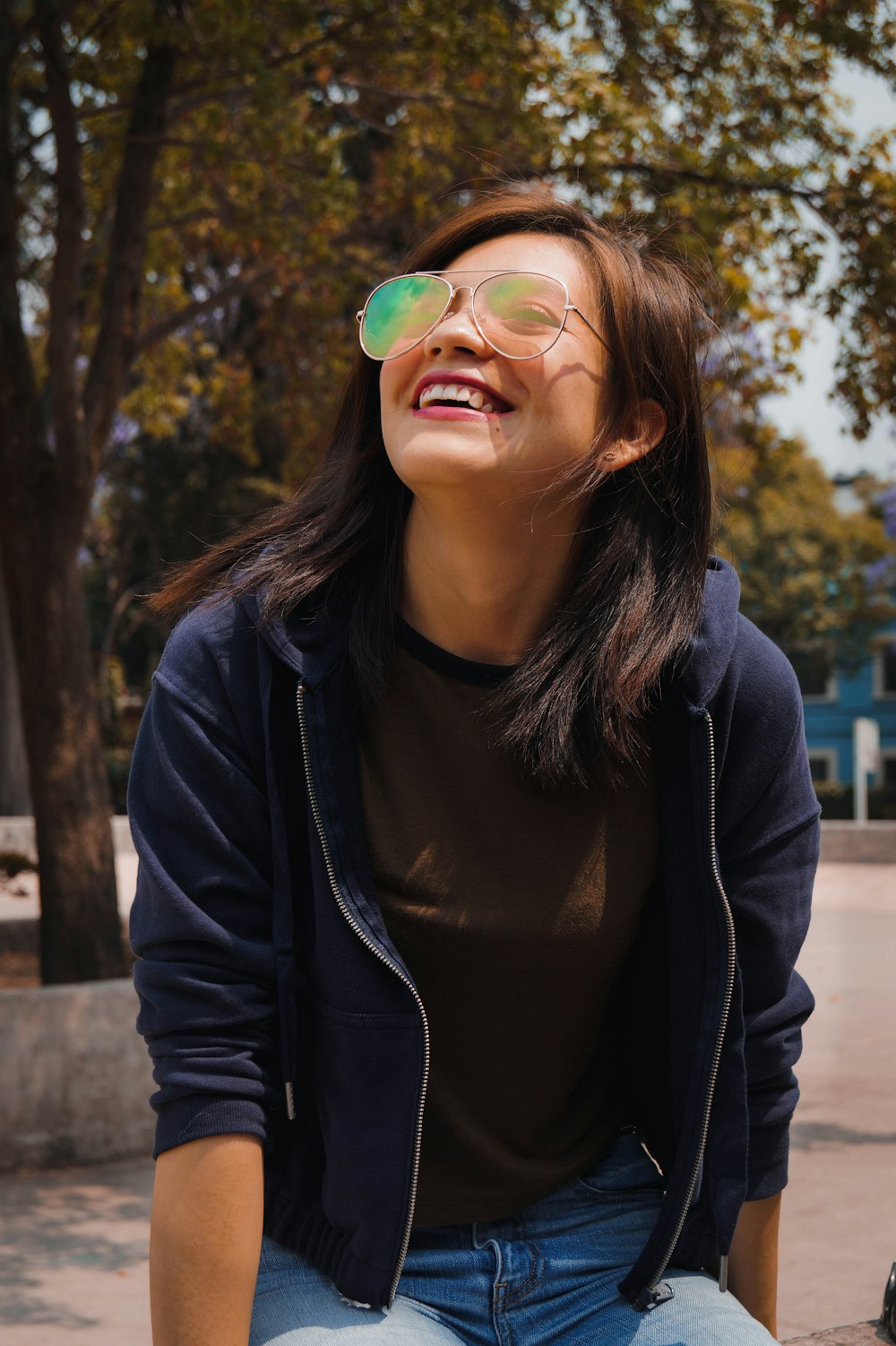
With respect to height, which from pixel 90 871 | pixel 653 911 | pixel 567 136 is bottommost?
pixel 90 871

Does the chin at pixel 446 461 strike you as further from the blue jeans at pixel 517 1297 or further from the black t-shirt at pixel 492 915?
the blue jeans at pixel 517 1297

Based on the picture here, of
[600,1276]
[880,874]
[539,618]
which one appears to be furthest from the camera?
[880,874]

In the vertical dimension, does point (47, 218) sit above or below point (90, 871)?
above

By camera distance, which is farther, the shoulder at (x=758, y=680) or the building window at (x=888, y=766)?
the building window at (x=888, y=766)

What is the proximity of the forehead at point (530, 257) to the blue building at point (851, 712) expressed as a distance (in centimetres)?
3982

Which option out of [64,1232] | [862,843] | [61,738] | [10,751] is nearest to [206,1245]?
[64,1232]

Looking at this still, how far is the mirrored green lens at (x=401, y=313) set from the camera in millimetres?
1862

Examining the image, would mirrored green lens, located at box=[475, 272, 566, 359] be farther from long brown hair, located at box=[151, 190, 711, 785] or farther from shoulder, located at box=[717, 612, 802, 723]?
shoulder, located at box=[717, 612, 802, 723]

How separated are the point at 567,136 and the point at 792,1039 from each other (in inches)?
210

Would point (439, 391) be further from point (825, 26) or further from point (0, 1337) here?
point (825, 26)

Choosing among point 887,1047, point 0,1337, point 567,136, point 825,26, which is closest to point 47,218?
point 567,136

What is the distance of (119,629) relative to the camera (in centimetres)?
2481

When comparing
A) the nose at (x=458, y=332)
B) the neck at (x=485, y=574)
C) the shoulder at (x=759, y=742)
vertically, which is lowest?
the shoulder at (x=759, y=742)

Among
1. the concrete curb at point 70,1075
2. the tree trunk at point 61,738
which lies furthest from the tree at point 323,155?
the concrete curb at point 70,1075
